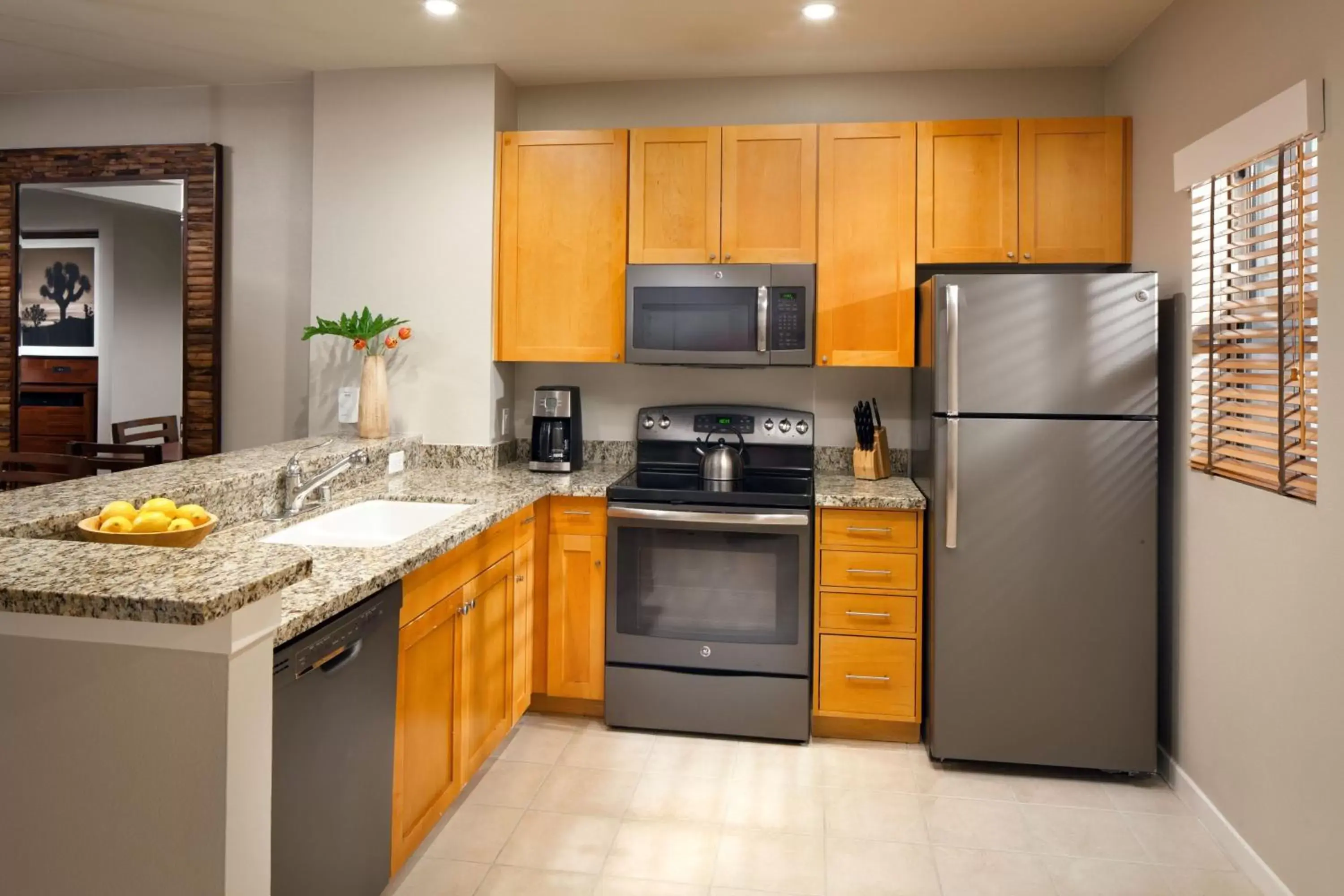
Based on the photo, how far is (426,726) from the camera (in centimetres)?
221

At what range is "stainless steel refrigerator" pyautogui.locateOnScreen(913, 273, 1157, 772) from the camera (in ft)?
9.09

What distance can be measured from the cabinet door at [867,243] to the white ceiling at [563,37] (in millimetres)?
A: 347

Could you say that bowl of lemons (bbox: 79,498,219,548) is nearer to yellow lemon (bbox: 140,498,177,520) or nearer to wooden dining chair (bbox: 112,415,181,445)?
yellow lemon (bbox: 140,498,177,520)

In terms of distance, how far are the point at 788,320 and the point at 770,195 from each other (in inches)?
19.2

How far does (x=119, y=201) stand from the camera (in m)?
3.82

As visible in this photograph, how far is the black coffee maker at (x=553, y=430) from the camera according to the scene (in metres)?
3.45

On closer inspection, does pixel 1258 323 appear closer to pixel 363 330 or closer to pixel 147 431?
pixel 363 330

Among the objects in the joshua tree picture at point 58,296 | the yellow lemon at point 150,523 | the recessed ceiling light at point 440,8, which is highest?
the recessed ceiling light at point 440,8

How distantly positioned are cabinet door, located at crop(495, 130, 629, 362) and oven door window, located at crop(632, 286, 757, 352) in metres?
0.12

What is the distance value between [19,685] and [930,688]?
2.57 meters

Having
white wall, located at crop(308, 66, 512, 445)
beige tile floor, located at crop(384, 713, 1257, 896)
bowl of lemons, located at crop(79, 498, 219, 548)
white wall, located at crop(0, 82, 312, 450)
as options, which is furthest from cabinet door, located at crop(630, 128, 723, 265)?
bowl of lemons, located at crop(79, 498, 219, 548)

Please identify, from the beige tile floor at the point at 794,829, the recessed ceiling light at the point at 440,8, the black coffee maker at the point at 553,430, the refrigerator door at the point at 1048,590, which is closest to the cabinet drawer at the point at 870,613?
the refrigerator door at the point at 1048,590

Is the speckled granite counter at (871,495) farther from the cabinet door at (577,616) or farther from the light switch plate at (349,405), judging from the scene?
the light switch plate at (349,405)

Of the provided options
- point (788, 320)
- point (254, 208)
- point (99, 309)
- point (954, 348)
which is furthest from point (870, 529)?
point (99, 309)
